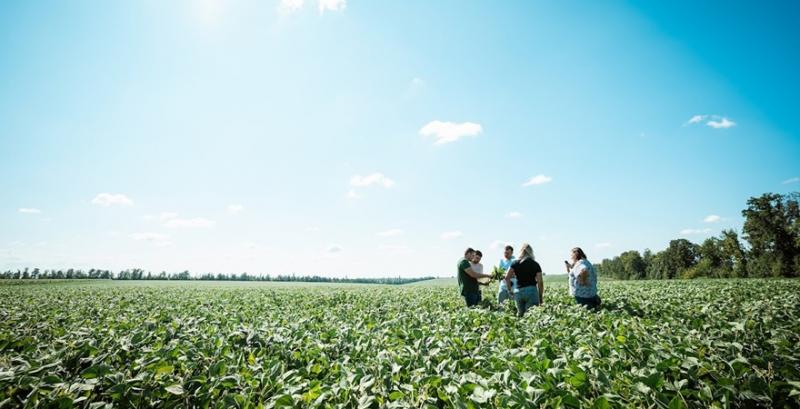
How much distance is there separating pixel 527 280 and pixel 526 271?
0.25 meters

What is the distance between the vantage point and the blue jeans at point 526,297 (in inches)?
338

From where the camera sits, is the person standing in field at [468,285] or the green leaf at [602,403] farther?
the person standing in field at [468,285]

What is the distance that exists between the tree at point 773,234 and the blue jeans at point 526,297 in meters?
72.8

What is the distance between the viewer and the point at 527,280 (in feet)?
28.7

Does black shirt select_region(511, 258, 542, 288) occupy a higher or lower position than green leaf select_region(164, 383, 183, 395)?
higher

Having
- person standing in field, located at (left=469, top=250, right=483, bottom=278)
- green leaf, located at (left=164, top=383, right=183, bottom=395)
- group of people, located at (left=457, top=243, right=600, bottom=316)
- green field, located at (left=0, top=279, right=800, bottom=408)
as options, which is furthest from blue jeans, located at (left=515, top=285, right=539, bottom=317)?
green leaf, located at (left=164, top=383, right=183, bottom=395)

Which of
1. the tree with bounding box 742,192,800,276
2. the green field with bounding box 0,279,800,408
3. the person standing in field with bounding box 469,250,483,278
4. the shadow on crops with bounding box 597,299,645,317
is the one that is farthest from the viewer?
the tree with bounding box 742,192,800,276

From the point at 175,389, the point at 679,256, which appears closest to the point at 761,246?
the point at 679,256

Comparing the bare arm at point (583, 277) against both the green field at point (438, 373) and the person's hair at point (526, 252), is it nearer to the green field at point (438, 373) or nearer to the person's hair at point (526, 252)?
the person's hair at point (526, 252)

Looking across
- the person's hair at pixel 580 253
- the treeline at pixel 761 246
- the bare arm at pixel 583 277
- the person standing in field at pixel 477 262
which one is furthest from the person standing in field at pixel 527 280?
the treeline at pixel 761 246

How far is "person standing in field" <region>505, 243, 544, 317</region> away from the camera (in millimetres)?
8656

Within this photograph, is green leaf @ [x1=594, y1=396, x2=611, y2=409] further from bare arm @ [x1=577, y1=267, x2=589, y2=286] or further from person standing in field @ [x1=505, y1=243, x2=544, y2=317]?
bare arm @ [x1=577, y1=267, x2=589, y2=286]

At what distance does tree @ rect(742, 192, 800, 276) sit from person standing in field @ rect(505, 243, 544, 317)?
7265 cm

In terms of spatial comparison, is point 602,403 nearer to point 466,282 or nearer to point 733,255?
point 466,282
